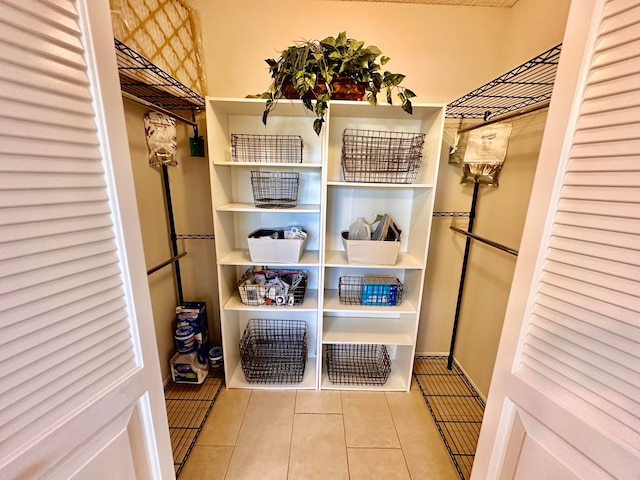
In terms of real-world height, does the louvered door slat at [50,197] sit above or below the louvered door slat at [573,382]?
above

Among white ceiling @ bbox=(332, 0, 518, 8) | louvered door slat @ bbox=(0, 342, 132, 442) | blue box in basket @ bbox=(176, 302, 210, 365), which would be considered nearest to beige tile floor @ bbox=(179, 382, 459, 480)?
blue box in basket @ bbox=(176, 302, 210, 365)

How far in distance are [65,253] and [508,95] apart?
205cm

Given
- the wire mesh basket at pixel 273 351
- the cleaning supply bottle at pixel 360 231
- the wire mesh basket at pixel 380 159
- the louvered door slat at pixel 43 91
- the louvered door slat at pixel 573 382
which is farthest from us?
the wire mesh basket at pixel 273 351

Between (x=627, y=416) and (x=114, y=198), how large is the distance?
1.28 m

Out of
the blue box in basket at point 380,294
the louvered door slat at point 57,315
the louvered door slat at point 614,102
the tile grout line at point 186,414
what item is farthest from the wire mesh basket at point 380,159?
the tile grout line at point 186,414

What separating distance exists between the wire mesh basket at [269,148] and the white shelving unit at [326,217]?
0.06 m

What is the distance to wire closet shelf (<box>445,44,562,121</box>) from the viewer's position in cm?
123

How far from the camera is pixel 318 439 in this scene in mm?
1444

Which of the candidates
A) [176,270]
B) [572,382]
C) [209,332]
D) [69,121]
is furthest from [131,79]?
[572,382]

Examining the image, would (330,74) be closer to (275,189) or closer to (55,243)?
(275,189)

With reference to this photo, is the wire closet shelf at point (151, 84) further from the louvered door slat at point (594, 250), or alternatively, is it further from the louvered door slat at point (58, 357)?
the louvered door slat at point (594, 250)

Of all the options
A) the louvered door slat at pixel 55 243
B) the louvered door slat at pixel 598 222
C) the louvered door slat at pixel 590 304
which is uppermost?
the louvered door slat at pixel 598 222

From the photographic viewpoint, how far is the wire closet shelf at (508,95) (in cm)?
123

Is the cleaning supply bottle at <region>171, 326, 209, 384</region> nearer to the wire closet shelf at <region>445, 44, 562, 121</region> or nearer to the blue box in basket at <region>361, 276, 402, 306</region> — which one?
the blue box in basket at <region>361, 276, 402, 306</region>
